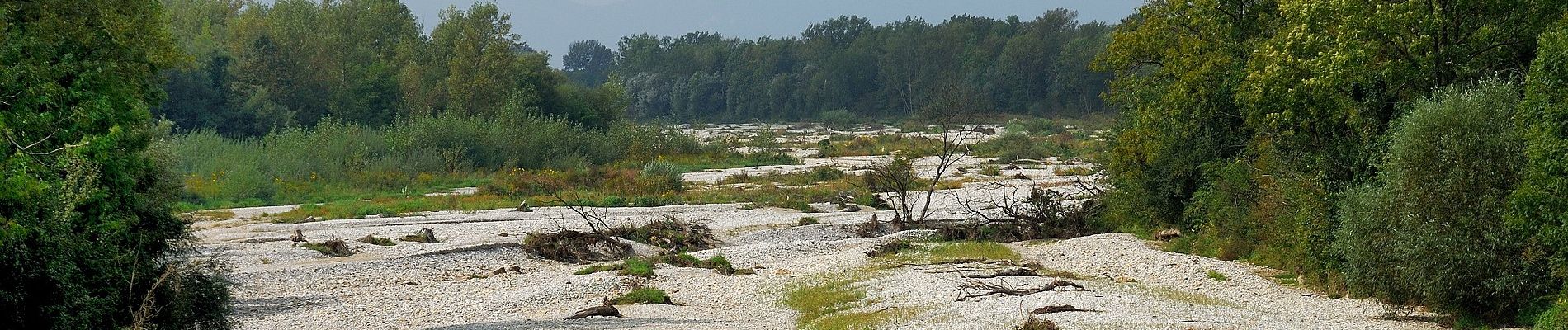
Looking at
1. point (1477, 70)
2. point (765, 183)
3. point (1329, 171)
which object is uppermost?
point (1477, 70)

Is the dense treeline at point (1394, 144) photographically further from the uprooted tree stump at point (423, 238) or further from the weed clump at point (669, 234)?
the uprooted tree stump at point (423, 238)

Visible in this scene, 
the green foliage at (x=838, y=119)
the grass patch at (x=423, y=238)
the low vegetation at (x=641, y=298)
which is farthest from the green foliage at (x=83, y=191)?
the green foliage at (x=838, y=119)

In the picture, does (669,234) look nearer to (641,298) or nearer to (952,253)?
(952,253)

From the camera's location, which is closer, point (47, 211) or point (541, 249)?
point (47, 211)

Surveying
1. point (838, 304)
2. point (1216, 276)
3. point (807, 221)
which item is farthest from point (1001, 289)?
point (807, 221)

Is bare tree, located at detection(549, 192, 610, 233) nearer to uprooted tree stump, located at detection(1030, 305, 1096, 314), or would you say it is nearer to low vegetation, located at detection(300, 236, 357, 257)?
low vegetation, located at detection(300, 236, 357, 257)

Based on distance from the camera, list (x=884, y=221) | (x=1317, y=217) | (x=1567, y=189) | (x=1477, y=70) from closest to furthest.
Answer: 1. (x=1567, y=189)
2. (x=1477, y=70)
3. (x=1317, y=217)
4. (x=884, y=221)

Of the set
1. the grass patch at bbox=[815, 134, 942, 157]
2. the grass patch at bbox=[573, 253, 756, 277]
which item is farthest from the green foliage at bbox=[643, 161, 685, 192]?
the grass patch at bbox=[573, 253, 756, 277]

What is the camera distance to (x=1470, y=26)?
16.4 m

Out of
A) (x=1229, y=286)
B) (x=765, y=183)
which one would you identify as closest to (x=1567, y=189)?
(x=1229, y=286)

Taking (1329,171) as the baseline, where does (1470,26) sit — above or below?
above

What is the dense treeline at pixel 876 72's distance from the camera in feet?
398

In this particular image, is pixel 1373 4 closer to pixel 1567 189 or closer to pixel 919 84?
pixel 1567 189

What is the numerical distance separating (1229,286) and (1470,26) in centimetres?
525
